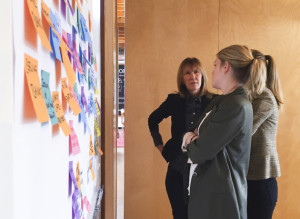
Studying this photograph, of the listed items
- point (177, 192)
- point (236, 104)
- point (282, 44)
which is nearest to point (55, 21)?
point (236, 104)

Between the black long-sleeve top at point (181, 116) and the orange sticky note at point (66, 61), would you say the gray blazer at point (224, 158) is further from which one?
the orange sticky note at point (66, 61)

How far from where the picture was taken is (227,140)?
129 cm

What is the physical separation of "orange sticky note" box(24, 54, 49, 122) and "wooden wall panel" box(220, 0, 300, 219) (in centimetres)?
256

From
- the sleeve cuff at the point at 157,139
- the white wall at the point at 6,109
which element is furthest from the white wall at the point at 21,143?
the sleeve cuff at the point at 157,139

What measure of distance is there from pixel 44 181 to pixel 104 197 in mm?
794

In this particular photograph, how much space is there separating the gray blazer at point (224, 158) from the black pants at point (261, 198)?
292 millimetres

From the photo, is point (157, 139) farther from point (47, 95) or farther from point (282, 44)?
point (47, 95)

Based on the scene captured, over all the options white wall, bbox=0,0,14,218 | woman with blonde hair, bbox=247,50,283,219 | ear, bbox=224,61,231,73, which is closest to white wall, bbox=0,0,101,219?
white wall, bbox=0,0,14,218

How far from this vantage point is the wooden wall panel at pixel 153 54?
2590 mm

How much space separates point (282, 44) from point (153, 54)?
1.32 m

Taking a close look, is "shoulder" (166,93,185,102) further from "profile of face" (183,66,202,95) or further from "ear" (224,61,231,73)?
"ear" (224,61,231,73)

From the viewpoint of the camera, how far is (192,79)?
2070mm

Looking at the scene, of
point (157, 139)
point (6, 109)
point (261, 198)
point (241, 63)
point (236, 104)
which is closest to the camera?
point (6, 109)

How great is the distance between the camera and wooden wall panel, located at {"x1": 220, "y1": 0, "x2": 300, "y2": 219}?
8.64 ft
